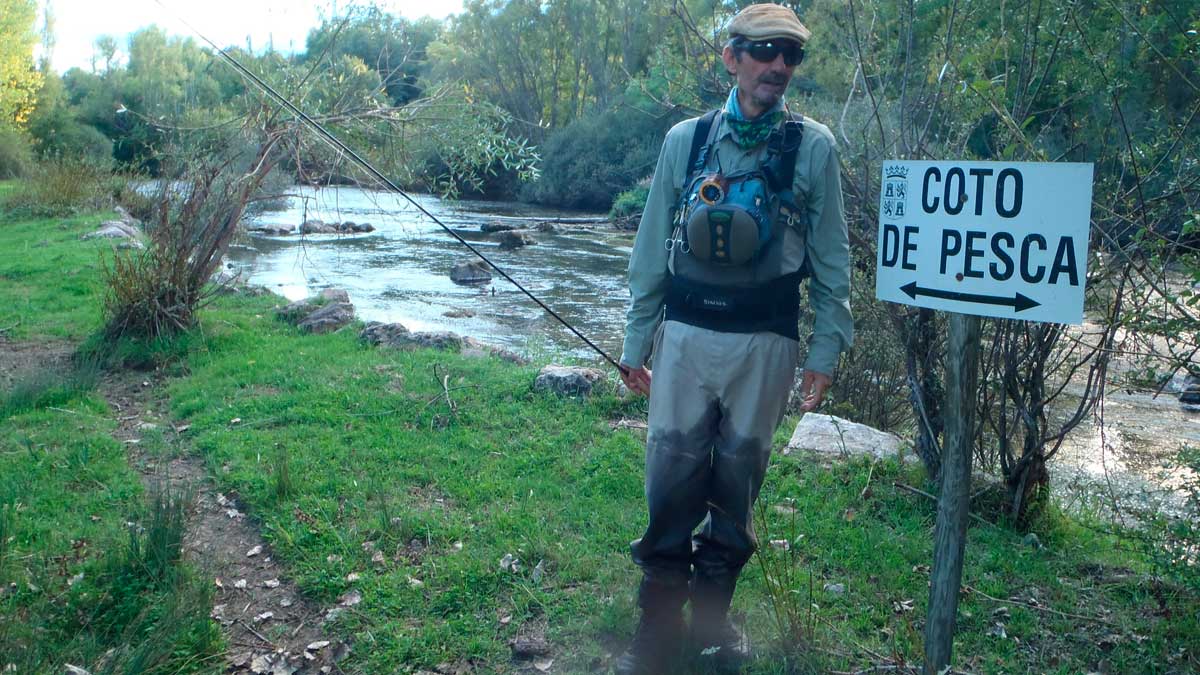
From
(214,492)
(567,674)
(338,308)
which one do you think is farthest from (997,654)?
(338,308)

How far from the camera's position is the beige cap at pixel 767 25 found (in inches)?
131

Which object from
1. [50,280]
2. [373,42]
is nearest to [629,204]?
[50,280]

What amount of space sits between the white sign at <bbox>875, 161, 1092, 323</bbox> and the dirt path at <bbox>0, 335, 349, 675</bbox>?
2570 mm

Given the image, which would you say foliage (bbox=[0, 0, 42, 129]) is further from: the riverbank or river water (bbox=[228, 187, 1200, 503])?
the riverbank

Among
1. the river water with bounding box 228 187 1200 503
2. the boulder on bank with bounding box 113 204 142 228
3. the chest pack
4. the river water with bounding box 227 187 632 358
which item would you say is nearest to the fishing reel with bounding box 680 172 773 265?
the chest pack

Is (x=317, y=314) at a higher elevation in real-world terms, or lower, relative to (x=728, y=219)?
lower

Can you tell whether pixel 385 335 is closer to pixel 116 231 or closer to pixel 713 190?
pixel 713 190

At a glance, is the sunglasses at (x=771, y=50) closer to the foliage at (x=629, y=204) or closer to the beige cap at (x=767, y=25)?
the beige cap at (x=767, y=25)

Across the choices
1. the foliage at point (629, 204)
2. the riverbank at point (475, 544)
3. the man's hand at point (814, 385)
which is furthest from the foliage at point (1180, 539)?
the foliage at point (629, 204)

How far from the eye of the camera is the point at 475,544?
4.73 meters

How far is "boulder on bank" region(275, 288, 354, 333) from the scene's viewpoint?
10227mm

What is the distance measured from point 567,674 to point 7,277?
11941mm

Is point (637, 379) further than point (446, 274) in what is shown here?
No

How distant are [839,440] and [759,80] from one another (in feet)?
10.4
